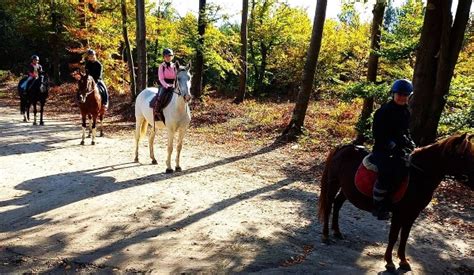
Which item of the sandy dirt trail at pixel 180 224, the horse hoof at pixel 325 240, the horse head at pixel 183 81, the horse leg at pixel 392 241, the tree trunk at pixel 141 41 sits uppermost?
the tree trunk at pixel 141 41

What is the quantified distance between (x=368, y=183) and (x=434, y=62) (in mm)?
5811

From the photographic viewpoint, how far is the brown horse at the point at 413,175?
490 centimetres

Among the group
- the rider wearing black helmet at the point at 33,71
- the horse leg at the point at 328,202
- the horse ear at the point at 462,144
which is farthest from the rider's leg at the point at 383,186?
the rider wearing black helmet at the point at 33,71

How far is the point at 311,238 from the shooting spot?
6.48m

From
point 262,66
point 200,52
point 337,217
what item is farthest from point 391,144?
point 262,66

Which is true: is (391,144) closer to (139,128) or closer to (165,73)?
(165,73)

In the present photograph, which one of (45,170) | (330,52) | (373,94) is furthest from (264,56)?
(45,170)

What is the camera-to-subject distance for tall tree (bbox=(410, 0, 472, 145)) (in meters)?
9.42

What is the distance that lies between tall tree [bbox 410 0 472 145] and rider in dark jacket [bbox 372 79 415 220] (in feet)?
17.0

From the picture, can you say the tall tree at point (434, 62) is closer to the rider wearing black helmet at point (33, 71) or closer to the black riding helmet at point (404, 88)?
the black riding helmet at point (404, 88)

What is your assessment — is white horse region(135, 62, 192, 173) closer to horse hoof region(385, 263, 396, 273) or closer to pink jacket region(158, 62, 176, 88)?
pink jacket region(158, 62, 176, 88)

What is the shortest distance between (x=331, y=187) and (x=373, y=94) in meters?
5.90

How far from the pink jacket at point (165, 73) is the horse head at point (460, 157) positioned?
6886 millimetres

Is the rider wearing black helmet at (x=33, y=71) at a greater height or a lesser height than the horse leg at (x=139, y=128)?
greater
